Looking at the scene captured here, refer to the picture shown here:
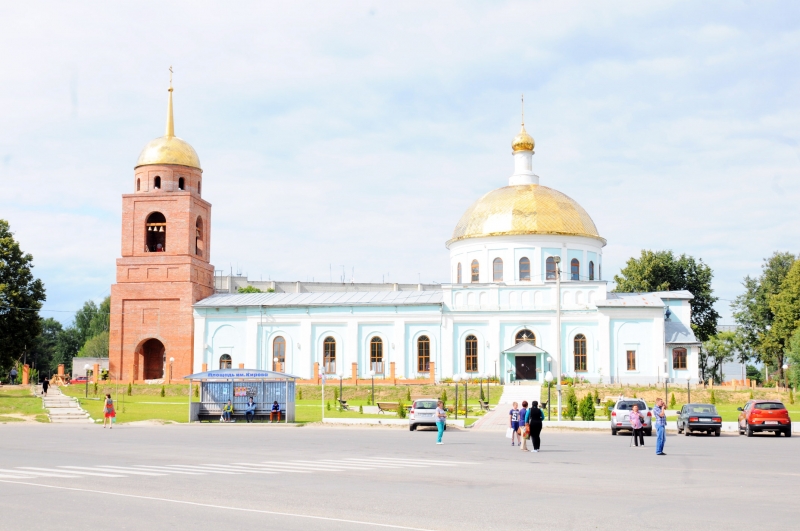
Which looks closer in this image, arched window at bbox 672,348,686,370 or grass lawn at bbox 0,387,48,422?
grass lawn at bbox 0,387,48,422

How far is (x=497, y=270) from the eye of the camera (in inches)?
2425

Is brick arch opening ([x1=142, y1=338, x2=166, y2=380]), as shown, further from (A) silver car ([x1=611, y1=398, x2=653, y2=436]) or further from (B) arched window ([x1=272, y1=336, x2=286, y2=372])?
(A) silver car ([x1=611, y1=398, x2=653, y2=436])

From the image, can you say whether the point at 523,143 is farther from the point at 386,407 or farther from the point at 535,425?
the point at 535,425

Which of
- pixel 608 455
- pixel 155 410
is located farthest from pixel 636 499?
pixel 155 410

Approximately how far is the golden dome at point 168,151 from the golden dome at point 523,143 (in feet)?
73.9

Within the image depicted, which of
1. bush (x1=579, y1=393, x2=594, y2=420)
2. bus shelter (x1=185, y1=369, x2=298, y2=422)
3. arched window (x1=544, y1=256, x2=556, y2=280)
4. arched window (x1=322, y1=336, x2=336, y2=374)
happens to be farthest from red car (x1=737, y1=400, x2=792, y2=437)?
arched window (x1=322, y1=336, x2=336, y2=374)

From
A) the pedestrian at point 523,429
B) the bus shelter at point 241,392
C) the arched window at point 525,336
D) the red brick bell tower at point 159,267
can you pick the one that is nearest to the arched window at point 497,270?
the arched window at point 525,336

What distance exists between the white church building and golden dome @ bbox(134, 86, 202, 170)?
383 inches

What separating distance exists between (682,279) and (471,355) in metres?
23.8

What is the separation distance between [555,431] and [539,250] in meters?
29.6

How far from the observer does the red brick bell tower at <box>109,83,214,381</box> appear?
6150 centimetres

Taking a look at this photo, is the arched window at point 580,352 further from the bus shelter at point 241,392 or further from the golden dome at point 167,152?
the golden dome at point 167,152

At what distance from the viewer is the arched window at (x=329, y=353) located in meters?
61.3

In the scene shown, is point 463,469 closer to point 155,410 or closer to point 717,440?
point 717,440
